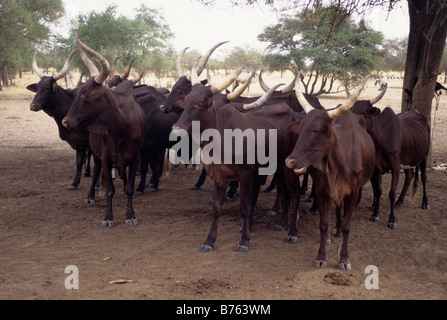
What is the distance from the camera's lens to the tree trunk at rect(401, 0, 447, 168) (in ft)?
30.0

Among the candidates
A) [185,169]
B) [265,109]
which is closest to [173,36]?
[185,169]

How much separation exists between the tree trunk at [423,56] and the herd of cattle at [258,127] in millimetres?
1507

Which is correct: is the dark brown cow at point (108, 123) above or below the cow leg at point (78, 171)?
above

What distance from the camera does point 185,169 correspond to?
34.3 feet

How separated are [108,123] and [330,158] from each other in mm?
3085

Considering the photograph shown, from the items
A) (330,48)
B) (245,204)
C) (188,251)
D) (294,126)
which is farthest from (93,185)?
(330,48)

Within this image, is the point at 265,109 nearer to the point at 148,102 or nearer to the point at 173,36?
the point at 148,102

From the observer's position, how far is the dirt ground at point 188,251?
4.52 m

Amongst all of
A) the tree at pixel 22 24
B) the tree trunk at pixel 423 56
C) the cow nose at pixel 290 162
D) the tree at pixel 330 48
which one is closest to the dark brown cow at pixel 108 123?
the cow nose at pixel 290 162

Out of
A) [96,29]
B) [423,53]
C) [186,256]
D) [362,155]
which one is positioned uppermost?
[96,29]

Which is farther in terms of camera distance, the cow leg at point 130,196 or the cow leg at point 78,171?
the cow leg at point 78,171

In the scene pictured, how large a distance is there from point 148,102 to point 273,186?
2.68m

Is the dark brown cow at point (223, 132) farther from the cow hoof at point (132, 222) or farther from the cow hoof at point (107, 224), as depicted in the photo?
the cow hoof at point (107, 224)

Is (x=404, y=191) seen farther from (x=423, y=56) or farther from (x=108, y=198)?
(x=108, y=198)
